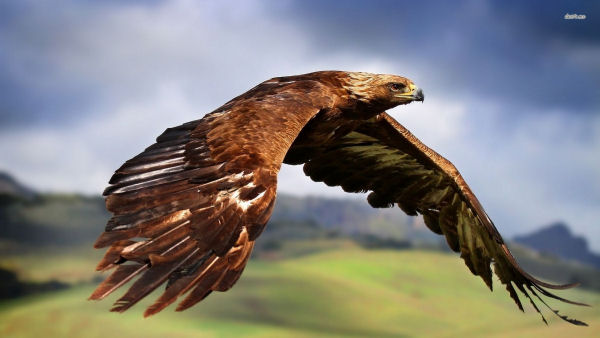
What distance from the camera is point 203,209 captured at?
6.71 metres

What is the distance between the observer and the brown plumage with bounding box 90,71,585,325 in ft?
20.7

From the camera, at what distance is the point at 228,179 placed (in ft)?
22.7

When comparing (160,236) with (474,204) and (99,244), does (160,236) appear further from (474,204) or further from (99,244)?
(474,204)

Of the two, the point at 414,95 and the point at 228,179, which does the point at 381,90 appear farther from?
the point at 228,179

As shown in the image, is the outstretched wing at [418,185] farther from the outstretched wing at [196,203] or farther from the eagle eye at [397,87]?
the outstretched wing at [196,203]

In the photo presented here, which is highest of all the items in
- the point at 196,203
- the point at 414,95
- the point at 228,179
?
the point at 414,95

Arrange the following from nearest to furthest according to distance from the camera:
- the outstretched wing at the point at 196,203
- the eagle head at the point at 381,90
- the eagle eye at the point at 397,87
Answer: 1. the outstretched wing at the point at 196,203
2. the eagle head at the point at 381,90
3. the eagle eye at the point at 397,87

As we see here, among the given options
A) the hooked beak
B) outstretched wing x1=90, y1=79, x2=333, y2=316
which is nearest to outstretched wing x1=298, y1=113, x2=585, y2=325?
the hooked beak

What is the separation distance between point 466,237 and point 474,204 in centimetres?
75

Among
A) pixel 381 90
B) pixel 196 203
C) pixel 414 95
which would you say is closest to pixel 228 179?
pixel 196 203

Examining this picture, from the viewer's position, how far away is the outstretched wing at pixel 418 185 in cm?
1057

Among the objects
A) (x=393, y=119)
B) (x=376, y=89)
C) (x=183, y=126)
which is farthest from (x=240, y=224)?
(x=393, y=119)

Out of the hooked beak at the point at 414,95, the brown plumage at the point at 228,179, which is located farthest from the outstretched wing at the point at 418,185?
the hooked beak at the point at 414,95

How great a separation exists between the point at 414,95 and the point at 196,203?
11.4 ft
